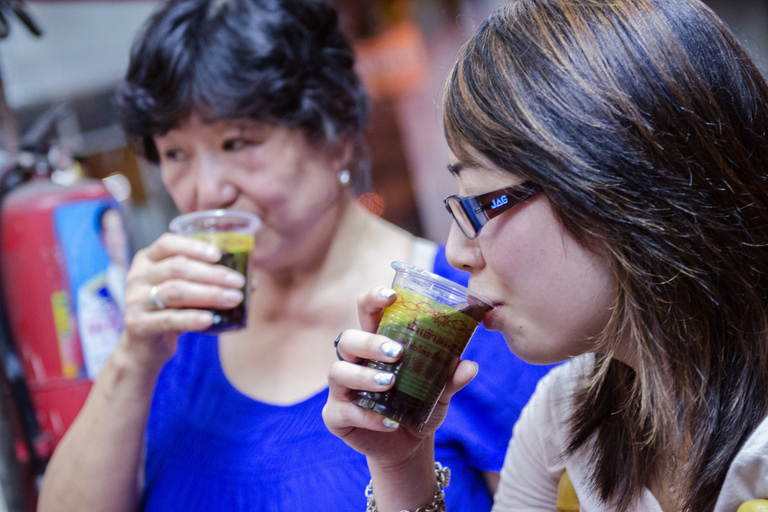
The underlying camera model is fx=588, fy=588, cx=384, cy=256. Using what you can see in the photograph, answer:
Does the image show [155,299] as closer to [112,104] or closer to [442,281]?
[442,281]

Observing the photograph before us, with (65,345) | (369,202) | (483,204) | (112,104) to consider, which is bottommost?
(65,345)

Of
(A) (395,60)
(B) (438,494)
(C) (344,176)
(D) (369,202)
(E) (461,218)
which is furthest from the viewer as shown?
(A) (395,60)

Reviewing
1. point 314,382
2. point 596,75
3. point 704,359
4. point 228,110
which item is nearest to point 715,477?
point 704,359

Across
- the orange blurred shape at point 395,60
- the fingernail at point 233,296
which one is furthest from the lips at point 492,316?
the orange blurred shape at point 395,60

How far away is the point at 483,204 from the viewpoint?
982 mm

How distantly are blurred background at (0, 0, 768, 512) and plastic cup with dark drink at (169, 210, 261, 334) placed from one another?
0.52 metres

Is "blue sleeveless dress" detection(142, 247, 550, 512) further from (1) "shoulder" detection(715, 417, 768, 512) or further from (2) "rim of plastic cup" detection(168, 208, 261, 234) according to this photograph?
(1) "shoulder" detection(715, 417, 768, 512)

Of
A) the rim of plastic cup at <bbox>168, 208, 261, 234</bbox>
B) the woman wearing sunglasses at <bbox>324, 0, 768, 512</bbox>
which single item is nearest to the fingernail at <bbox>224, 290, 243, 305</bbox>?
the rim of plastic cup at <bbox>168, 208, 261, 234</bbox>

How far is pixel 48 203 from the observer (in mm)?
1779

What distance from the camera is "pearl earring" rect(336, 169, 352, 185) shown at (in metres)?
1.71

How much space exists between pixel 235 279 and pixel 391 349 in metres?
0.55

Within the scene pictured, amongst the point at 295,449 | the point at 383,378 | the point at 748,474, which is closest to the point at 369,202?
the point at 295,449

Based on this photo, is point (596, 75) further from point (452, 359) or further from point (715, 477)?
point (715, 477)

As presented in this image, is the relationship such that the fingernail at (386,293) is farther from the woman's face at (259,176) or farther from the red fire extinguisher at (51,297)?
Answer: the red fire extinguisher at (51,297)
